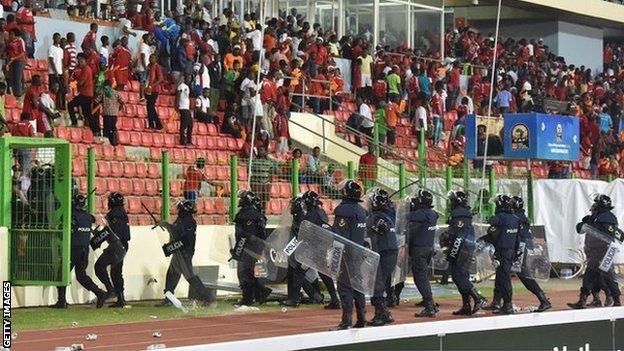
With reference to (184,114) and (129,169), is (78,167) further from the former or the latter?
(184,114)

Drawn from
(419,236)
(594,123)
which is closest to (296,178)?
(419,236)

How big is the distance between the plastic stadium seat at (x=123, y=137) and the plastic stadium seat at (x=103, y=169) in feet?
7.55

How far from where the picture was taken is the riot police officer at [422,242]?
22.2 m

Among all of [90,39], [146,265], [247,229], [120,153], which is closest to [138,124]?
[90,39]

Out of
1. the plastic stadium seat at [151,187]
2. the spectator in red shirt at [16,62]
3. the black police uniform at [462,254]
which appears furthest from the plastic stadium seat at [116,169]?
the black police uniform at [462,254]

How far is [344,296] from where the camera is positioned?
61.6ft

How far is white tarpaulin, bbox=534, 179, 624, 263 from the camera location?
32.8 m

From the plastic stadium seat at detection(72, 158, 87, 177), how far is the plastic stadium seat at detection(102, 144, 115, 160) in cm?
182

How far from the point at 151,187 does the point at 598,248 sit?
7.58 metres

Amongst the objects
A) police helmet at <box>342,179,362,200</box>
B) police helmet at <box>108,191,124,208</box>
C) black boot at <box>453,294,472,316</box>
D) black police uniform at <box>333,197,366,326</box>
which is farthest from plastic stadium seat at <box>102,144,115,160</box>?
black police uniform at <box>333,197,366,326</box>

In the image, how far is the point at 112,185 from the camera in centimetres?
2570

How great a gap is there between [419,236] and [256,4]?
660 inches

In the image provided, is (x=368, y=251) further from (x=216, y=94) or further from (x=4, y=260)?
(x=216, y=94)

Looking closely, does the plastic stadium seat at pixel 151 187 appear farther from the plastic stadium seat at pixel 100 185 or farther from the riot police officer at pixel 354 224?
the riot police officer at pixel 354 224
